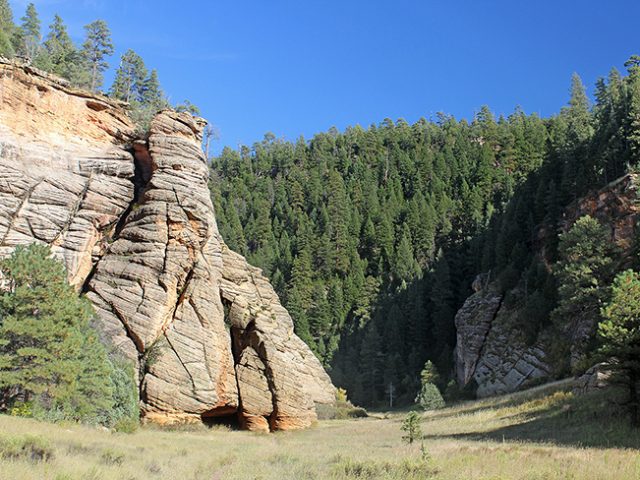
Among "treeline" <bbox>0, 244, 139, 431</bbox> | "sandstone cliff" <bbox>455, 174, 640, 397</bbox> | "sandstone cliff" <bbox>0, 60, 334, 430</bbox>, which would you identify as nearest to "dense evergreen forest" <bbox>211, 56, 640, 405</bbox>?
"sandstone cliff" <bbox>455, 174, 640, 397</bbox>

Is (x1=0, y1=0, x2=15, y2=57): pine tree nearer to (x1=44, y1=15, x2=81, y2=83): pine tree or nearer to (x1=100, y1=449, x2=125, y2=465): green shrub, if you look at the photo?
(x1=44, y1=15, x2=81, y2=83): pine tree

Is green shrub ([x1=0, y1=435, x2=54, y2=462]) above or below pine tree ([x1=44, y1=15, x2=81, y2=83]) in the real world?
below

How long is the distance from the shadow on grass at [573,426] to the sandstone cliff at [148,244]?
1480 centimetres

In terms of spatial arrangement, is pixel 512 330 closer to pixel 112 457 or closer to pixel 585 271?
pixel 585 271

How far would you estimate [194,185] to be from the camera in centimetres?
4097

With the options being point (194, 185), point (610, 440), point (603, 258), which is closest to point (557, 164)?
point (603, 258)

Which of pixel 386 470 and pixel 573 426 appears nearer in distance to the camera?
pixel 386 470

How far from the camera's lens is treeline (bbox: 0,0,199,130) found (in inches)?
1972

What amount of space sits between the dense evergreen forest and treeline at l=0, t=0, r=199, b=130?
137 ft

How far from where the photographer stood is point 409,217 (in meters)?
118

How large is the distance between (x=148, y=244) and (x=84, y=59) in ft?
117

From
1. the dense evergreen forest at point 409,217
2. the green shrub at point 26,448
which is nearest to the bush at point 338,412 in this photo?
the dense evergreen forest at point 409,217

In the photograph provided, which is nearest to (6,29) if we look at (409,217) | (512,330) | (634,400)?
(512,330)

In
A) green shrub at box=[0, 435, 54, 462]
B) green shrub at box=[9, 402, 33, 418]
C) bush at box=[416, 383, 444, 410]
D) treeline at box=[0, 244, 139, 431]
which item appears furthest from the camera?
bush at box=[416, 383, 444, 410]
